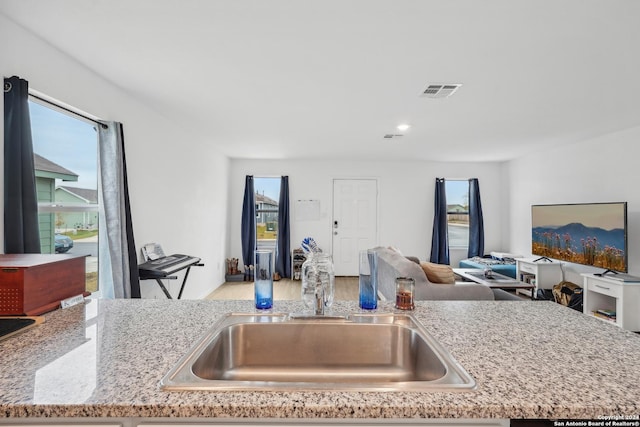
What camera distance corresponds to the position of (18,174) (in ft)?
5.71

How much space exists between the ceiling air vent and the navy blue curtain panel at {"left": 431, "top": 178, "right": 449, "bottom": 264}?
366 centimetres

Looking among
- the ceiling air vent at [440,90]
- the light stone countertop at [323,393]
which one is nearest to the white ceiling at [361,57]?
the ceiling air vent at [440,90]

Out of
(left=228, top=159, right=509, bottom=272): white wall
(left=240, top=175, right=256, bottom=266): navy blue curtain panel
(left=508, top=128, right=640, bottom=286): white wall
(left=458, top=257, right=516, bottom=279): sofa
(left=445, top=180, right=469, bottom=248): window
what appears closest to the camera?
(left=508, top=128, right=640, bottom=286): white wall

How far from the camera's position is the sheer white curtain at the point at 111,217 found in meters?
2.53

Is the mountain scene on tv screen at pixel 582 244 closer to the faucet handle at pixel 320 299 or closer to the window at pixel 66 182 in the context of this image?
the faucet handle at pixel 320 299

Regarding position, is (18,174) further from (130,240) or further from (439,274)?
(439,274)

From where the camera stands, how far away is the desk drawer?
133 inches

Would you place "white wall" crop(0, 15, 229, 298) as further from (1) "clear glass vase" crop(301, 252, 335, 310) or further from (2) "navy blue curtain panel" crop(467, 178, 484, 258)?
(2) "navy blue curtain panel" crop(467, 178, 484, 258)

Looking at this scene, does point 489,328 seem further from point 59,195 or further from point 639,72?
point 59,195

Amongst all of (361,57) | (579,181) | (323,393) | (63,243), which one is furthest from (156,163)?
(579,181)

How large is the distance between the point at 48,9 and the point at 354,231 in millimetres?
5290

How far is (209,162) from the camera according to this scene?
16.1 ft

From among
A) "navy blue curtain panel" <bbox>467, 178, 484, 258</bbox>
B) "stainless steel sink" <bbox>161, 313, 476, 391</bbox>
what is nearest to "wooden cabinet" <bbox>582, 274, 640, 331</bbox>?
"navy blue curtain panel" <bbox>467, 178, 484, 258</bbox>

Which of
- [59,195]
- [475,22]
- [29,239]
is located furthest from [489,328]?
[59,195]
